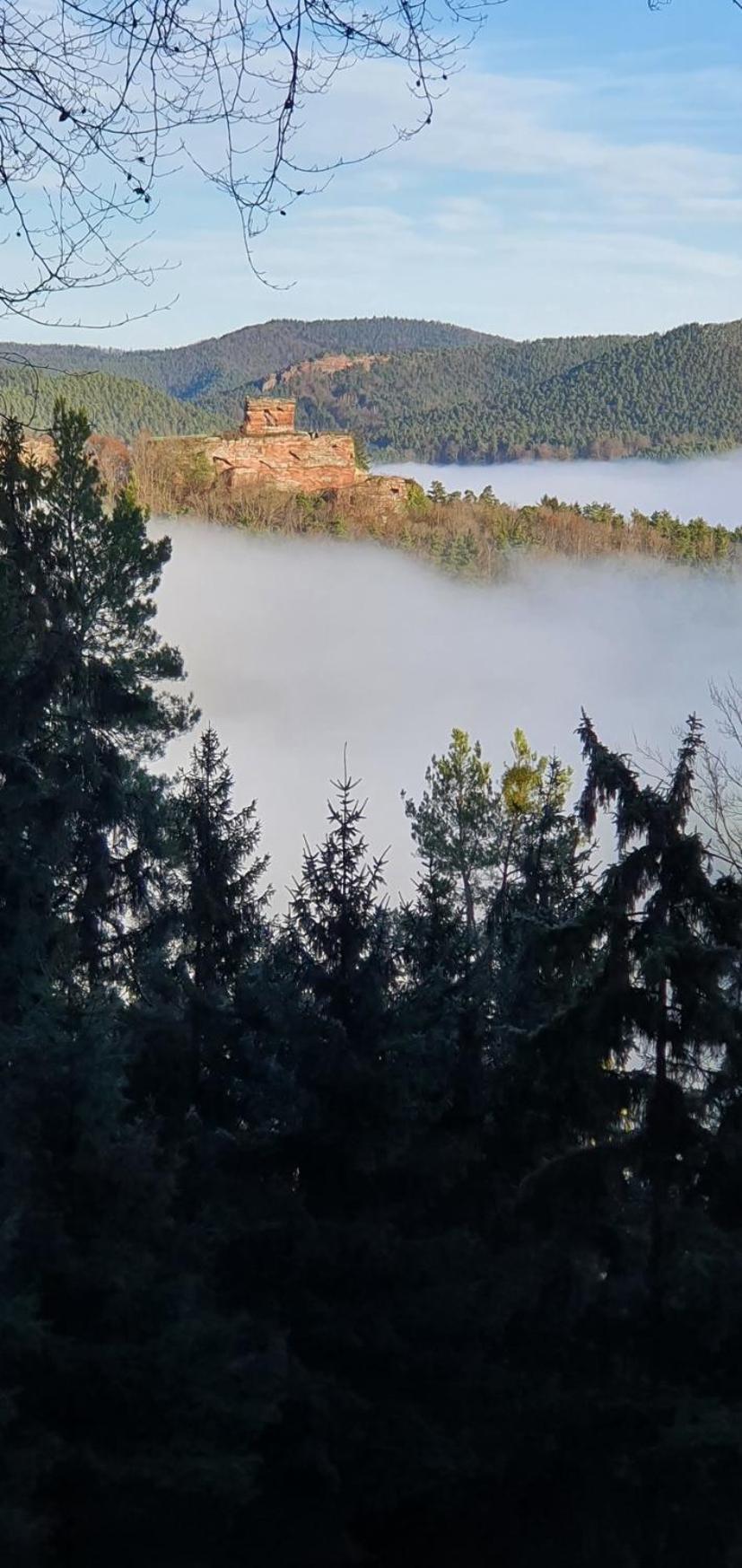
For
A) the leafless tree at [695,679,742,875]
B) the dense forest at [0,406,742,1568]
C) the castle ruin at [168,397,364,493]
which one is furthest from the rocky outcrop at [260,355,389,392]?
the dense forest at [0,406,742,1568]

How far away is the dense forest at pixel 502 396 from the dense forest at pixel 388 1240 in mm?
116390

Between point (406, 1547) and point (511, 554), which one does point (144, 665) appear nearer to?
point (406, 1547)

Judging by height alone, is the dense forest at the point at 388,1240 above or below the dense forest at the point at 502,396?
below

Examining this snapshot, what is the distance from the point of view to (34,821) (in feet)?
37.1

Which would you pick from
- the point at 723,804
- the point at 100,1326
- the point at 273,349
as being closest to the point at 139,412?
the point at 273,349

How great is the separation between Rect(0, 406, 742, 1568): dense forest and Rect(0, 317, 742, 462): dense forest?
382 feet

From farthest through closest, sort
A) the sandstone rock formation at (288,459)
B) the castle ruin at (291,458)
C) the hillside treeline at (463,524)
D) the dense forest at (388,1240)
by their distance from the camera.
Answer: the castle ruin at (291,458) < the sandstone rock formation at (288,459) < the hillside treeline at (463,524) < the dense forest at (388,1240)

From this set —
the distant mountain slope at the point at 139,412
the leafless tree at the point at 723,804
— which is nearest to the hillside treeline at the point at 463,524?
the distant mountain slope at the point at 139,412

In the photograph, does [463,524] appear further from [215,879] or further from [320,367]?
[215,879]

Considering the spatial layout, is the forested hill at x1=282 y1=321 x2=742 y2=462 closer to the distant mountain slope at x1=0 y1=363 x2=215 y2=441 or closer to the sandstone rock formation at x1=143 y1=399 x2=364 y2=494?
the distant mountain slope at x1=0 y1=363 x2=215 y2=441

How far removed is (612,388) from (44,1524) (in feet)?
517

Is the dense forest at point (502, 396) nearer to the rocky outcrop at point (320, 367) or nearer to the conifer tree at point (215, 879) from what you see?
the rocky outcrop at point (320, 367)

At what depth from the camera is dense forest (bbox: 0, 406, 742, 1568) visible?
5.08 meters

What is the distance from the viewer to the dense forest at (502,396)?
146375 millimetres
